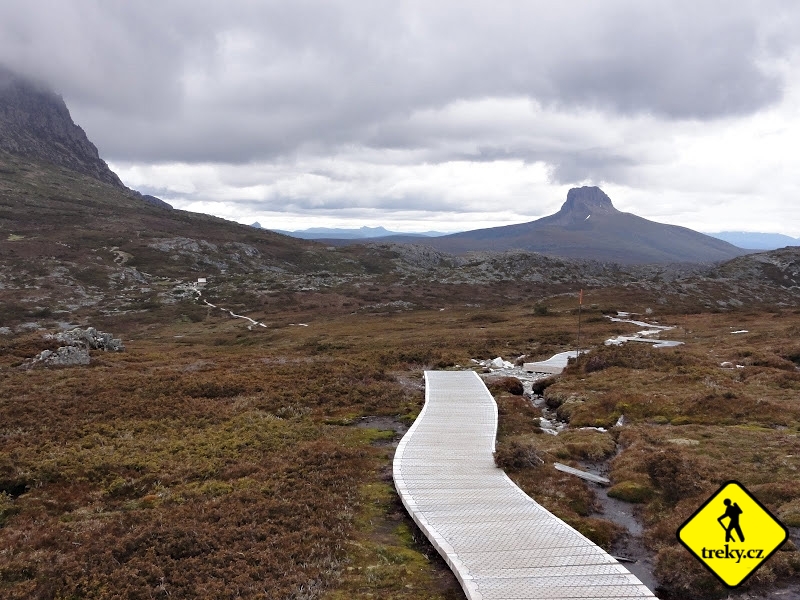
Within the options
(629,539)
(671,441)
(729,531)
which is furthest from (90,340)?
(729,531)

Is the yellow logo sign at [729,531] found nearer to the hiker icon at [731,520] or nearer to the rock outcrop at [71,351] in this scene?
the hiker icon at [731,520]

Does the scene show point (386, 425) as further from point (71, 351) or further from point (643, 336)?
point (643, 336)

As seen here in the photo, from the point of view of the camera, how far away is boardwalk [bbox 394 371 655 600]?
11.5 meters

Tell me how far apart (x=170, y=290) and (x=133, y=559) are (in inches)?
4633

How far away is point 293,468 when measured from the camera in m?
19.8

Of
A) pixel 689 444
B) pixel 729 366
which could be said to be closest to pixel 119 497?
pixel 689 444

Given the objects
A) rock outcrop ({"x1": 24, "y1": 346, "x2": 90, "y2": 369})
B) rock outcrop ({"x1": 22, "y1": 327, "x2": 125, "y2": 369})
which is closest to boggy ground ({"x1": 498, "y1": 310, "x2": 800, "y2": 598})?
rock outcrop ({"x1": 24, "y1": 346, "x2": 90, "y2": 369})

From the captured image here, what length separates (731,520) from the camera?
22.7 feet

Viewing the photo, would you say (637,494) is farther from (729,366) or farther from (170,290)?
(170,290)

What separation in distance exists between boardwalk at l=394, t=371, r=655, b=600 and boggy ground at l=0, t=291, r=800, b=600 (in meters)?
0.70

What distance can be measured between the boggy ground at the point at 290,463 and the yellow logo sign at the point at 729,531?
6.24 metres

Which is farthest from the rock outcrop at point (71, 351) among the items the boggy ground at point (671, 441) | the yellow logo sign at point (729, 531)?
the yellow logo sign at point (729, 531)

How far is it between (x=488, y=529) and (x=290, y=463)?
8.92 metres

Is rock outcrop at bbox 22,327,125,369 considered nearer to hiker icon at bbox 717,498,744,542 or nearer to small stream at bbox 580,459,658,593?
small stream at bbox 580,459,658,593
